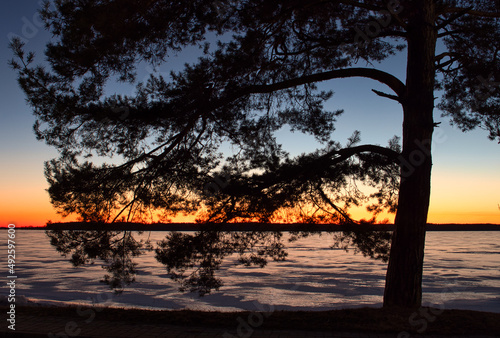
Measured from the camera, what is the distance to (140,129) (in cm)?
695

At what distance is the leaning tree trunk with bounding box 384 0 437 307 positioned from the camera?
654 centimetres

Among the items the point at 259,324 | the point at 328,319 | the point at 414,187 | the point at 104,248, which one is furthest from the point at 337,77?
the point at 104,248

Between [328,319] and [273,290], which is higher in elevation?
[328,319]

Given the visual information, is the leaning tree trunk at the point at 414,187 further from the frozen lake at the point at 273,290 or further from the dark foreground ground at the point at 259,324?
→ the frozen lake at the point at 273,290

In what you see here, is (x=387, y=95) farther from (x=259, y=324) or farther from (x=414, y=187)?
(x=259, y=324)

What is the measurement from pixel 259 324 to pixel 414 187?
3.26m

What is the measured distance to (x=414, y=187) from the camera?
661cm

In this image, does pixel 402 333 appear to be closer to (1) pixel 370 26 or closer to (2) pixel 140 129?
(2) pixel 140 129

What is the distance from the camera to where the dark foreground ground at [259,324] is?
5.17 metres

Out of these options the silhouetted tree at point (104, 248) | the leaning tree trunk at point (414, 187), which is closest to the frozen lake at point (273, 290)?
the silhouetted tree at point (104, 248)

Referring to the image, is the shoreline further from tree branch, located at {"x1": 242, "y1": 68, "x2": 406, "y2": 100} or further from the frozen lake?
the frozen lake

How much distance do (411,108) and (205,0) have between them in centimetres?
401

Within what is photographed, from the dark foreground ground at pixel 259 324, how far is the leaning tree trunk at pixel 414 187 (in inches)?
19.4

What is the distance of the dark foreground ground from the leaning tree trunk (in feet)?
1.62
